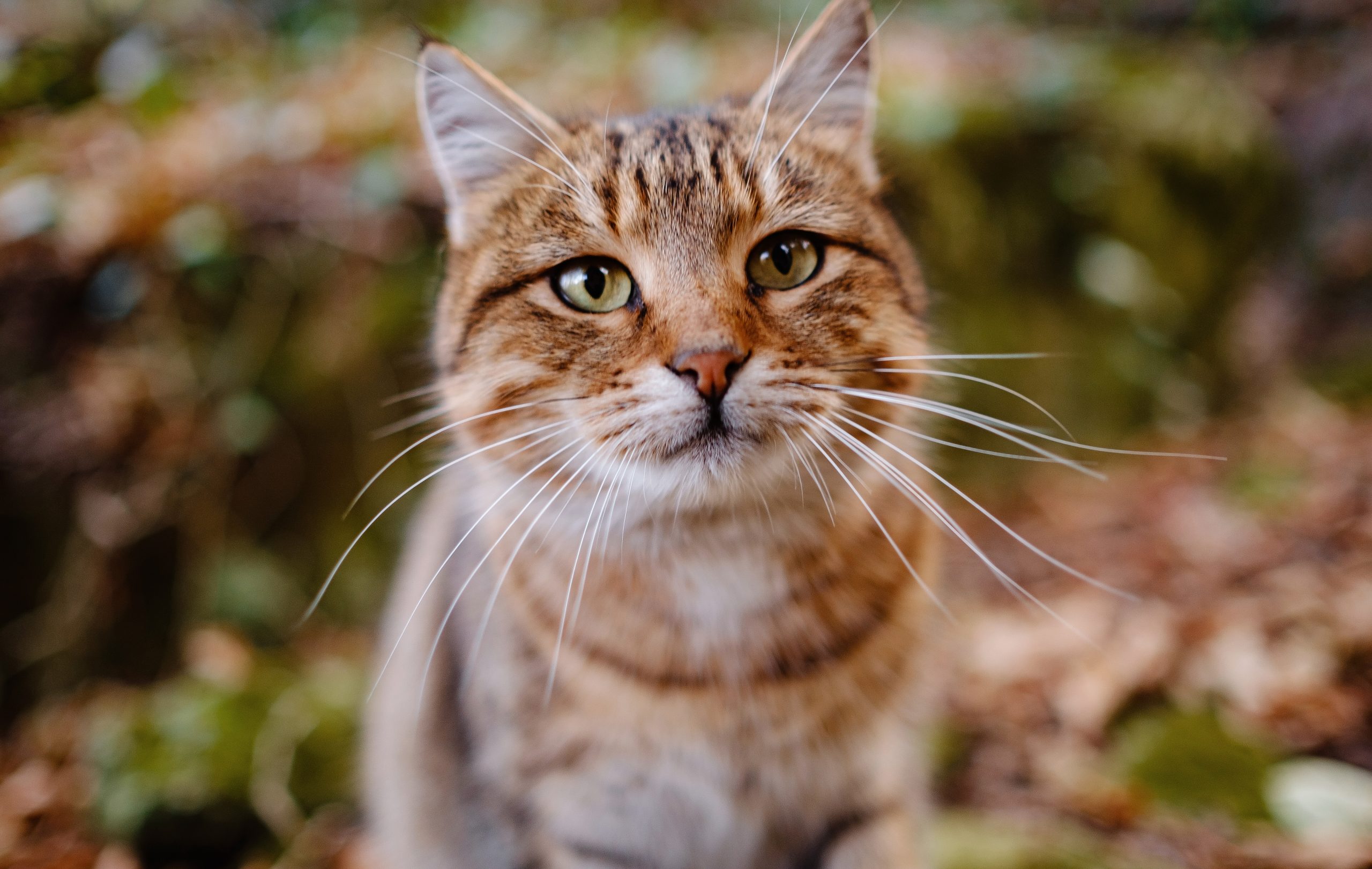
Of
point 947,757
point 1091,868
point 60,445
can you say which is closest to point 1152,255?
point 947,757

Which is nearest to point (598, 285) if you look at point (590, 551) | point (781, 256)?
point (781, 256)

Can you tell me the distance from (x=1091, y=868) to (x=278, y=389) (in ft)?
8.25

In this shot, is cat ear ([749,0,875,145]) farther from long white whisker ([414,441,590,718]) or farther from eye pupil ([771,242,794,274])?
long white whisker ([414,441,590,718])

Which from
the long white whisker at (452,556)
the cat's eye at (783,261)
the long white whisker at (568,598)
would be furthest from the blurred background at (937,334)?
the cat's eye at (783,261)

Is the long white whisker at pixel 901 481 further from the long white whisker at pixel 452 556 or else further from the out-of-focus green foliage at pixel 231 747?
the out-of-focus green foliage at pixel 231 747

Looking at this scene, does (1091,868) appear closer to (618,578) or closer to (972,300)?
(618,578)

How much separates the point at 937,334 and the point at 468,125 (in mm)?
948

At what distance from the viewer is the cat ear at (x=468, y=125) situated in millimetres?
1341

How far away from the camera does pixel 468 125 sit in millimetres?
1438

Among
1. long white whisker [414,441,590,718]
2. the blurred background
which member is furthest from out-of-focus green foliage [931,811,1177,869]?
long white whisker [414,441,590,718]

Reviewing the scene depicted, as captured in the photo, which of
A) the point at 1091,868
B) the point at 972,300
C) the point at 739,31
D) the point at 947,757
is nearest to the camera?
the point at 1091,868

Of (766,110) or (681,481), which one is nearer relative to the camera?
(681,481)

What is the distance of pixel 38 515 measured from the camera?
7.60 feet

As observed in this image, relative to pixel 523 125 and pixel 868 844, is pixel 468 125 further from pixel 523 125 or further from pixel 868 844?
pixel 868 844
